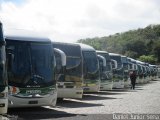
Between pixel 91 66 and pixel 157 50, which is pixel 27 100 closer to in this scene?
pixel 91 66

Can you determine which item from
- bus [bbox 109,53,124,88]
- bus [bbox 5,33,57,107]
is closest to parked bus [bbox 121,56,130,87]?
bus [bbox 109,53,124,88]

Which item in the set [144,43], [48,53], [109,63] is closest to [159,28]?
[144,43]

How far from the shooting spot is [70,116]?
1509 centimetres

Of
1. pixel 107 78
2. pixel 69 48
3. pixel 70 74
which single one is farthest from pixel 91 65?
pixel 70 74

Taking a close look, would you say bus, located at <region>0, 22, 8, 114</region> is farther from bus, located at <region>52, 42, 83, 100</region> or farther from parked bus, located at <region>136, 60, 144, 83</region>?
parked bus, located at <region>136, 60, 144, 83</region>

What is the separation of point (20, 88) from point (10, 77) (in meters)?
0.50

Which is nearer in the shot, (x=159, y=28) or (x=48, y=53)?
(x=48, y=53)

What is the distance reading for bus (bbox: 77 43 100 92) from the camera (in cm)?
2527

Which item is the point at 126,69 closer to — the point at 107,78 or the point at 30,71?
the point at 107,78

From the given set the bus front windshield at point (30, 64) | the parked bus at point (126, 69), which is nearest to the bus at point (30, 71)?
the bus front windshield at point (30, 64)

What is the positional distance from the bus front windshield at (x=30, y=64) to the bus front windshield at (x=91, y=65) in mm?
8714

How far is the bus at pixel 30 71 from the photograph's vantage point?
15.9 meters

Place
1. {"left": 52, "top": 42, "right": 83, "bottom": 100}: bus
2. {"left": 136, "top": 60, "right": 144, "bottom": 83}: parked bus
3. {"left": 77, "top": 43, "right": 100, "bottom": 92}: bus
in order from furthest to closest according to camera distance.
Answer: {"left": 136, "top": 60, "right": 144, "bottom": 83}: parked bus
{"left": 77, "top": 43, "right": 100, "bottom": 92}: bus
{"left": 52, "top": 42, "right": 83, "bottom": 100}: bus

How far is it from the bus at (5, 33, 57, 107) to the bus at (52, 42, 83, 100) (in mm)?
2986
